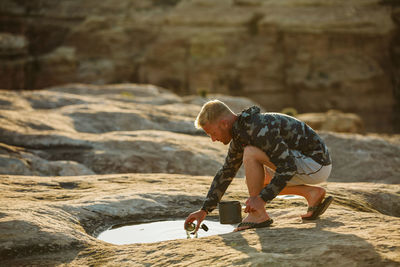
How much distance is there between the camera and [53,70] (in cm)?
2589

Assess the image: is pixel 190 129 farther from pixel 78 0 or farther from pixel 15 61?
pixel 78 0

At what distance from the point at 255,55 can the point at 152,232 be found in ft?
75.5

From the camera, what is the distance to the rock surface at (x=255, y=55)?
25.8 metres

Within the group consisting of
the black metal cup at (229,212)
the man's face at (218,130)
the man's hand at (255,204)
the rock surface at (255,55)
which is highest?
the rock surface at (255,55)

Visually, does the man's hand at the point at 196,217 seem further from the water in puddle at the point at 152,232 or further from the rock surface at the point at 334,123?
the rock surface at the point at 334,123

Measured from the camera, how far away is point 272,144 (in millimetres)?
3533

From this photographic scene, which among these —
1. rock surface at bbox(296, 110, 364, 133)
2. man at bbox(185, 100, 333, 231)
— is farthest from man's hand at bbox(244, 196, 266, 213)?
rock surface at bbox(296, 110, 364, 133)

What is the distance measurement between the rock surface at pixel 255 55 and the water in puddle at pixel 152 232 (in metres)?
21.8

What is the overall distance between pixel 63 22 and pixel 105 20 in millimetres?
2706

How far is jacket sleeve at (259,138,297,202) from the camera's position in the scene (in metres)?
3.50

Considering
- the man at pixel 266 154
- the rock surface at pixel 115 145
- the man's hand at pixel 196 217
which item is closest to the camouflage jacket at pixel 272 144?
the man at pixel 266 154

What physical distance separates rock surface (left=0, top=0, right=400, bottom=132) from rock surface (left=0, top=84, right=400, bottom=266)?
15.4m

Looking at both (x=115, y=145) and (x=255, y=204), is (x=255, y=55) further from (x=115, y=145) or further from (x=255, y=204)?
(x=255, y=204)

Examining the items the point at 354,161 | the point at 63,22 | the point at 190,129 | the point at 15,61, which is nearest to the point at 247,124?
the point at 354,161
